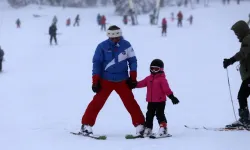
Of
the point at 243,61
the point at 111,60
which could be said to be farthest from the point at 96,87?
the point at 243,61

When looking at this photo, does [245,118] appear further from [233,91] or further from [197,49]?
[197,49]

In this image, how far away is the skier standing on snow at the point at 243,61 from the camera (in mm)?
5773

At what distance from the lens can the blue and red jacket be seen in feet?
19.1

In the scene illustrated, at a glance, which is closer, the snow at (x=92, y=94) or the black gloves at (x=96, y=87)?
the snow at (x=92, y=94)

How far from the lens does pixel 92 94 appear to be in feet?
37.6

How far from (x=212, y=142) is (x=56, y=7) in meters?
65.8

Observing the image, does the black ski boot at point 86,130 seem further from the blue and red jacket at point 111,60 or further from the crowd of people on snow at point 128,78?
the blue and red jacket at point 111,60

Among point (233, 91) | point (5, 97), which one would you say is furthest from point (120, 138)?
point (233, 91)

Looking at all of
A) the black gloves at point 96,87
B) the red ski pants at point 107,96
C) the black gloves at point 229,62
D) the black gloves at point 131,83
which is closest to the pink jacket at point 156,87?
the black gloves at point 131,83

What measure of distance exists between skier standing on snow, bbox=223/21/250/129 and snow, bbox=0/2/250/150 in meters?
0.45

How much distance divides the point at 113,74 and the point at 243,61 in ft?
5.89

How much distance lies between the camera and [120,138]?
226 inches

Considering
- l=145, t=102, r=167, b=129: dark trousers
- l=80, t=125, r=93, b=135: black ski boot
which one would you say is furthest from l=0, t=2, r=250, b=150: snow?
l=145, t=102, r=167, b=129: dark trousers

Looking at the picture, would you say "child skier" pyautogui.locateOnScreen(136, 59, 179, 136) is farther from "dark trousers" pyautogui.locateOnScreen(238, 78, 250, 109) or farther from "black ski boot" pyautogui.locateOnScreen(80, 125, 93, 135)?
"dark trousers" pyautogui.locateOnScreen(238, 78, 250, 109)
